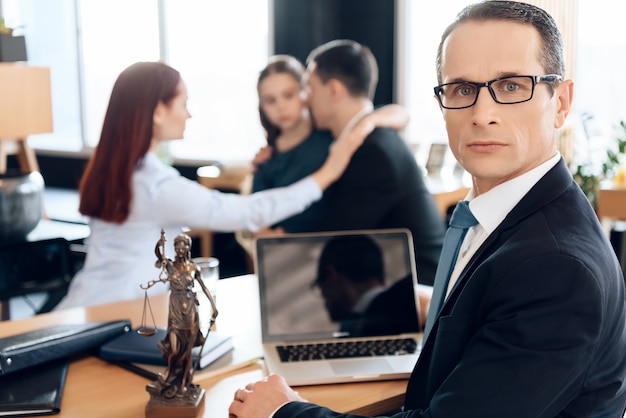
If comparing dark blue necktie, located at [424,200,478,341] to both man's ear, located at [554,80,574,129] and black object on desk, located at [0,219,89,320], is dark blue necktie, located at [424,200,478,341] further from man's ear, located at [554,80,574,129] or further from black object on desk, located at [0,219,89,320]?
black object on desk, located at [0,219,89,320]

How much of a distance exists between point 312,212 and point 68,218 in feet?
9.88

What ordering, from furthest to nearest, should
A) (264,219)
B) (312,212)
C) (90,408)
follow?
(312,212) → (264,219) → (90,408)

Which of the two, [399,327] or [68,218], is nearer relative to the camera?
[399,327]

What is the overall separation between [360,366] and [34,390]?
0.59m

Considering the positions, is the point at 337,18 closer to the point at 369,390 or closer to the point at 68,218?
the point at 68,218

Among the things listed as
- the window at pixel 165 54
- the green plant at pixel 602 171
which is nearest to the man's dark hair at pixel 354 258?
the green plant at pixel 602 171

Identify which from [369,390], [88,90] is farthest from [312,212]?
[88,90]

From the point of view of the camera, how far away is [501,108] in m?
1.12

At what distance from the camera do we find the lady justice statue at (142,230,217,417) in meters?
1.25

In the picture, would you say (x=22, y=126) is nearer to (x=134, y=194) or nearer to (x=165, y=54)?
(x=134, y=194)

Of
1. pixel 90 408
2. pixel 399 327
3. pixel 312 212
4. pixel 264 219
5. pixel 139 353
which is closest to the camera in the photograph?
pixel 90 408

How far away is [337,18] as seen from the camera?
18.4 ft

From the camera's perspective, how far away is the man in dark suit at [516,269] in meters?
0.97

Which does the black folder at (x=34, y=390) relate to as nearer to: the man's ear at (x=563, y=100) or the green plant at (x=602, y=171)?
the man's ear at (x=563, y=100)
